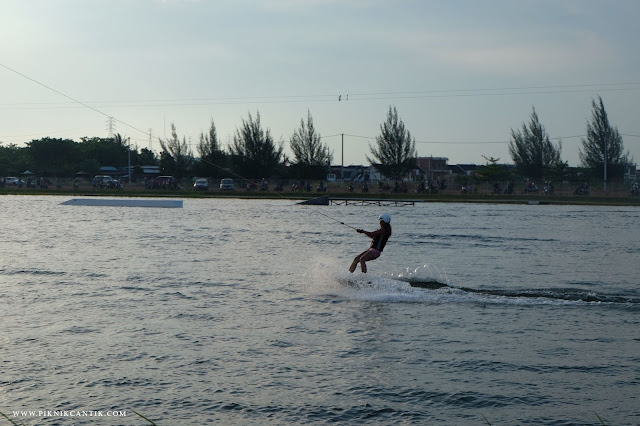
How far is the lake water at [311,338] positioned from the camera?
36.8 ft

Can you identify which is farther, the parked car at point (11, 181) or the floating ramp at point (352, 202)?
the parked car at point (11, 181)

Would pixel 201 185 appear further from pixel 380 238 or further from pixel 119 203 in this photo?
pixel 380 238

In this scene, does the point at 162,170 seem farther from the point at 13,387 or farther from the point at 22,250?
the point at 13,387

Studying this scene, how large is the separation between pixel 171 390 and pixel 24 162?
138728 mm

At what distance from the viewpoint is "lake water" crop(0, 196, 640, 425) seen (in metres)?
11.2

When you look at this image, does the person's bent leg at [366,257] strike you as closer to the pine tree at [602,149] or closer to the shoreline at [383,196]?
the shoreline at [383,196]

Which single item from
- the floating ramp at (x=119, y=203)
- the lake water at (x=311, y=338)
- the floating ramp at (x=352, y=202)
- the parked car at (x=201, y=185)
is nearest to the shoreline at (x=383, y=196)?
the parked car at (x=201, y=185)

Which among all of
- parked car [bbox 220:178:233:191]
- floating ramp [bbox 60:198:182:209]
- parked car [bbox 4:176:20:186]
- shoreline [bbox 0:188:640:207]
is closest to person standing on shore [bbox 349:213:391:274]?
floating ramp [bbox 60:198:182:209]

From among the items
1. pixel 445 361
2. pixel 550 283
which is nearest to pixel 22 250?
pixel 550 283

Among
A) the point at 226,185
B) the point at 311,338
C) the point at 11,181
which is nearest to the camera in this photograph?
the point at 311,338

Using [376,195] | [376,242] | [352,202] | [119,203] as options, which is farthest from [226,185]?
[376,242]

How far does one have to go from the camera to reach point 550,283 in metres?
23.9

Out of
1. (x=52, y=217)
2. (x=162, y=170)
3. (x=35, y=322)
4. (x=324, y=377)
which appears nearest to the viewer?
(x=324, y=377)

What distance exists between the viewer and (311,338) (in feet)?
50.1
